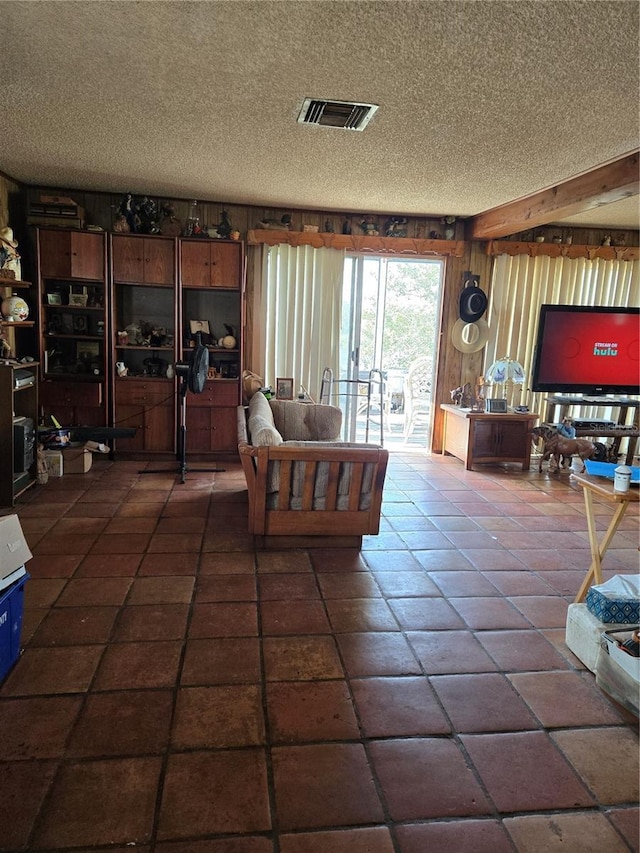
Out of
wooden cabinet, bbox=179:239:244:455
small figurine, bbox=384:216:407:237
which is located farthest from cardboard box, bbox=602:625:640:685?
small figurine, bbox=384:216:407:237

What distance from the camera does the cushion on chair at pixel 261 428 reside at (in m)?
3.40

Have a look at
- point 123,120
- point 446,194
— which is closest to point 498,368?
point 446,194

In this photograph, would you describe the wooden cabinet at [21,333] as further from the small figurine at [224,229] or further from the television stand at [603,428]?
the television stand at [603,428]

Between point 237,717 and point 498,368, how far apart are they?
4.78 meters

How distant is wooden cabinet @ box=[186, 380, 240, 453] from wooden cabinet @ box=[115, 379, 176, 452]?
0.65 ft

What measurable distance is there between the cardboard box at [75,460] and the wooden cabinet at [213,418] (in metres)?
1.03

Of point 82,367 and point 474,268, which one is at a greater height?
point 474,268

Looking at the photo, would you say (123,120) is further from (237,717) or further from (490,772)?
(490,772)

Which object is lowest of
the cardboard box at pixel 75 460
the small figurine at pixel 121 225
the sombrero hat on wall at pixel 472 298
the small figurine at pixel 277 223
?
the cardboard box at pixel 75 460

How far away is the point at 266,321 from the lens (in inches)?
238

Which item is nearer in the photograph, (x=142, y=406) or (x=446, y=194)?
(x=446, y=194)

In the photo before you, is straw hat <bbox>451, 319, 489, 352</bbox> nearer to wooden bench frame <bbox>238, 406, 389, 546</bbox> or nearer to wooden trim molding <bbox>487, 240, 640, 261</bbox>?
wooden trim molding <bbox>487, 240, 640, 261</bbox>

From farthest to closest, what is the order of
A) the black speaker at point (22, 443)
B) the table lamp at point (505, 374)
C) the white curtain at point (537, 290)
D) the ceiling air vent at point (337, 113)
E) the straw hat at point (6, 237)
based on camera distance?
1. the white curtain at point (537, 290)
2. the table lamp at point (505, 374)
3. the straw hat at point (6, 237)
4. the black speaker at point (22, 443)
5. the ceiling air vent at point (337, 113)

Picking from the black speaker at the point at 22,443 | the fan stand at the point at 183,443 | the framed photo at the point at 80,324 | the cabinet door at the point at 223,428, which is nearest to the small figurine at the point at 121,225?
the framed photo at the point at 80,324
